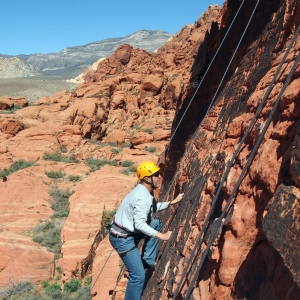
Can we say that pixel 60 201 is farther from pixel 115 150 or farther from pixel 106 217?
pixel 115 150

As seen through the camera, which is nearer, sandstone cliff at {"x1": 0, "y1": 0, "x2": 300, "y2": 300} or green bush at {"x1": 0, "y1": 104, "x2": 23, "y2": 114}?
sandstone cliff at {"x1": 0, "y1": 0, "x2": 300, "y2": 300}

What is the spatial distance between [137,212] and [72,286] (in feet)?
22.8

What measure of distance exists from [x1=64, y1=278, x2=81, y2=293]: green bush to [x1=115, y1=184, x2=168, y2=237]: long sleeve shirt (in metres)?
6.58

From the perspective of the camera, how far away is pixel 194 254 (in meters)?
3.27

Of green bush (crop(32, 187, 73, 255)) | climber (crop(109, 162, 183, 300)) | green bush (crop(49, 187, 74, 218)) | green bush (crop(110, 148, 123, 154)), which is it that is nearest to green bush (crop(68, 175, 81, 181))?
green bush (crop(49, 187, 74, 218))

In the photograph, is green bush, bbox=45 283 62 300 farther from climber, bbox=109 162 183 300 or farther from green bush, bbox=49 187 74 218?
climber, bbox=109 162 183 300

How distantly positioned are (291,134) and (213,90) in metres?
4.48

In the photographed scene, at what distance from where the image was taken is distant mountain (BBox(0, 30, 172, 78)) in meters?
140

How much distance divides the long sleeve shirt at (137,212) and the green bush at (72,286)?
658cm

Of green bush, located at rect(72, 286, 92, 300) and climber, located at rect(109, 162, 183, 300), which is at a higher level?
climber, located at rect(109, 162, 183, 300)

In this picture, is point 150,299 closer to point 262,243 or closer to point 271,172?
point 262,243

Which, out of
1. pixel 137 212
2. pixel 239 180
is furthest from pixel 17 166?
pixel 239 180

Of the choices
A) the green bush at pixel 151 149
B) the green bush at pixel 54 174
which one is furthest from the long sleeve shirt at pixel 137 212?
the green bush at pixel 151 149

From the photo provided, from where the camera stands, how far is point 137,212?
3504mm
